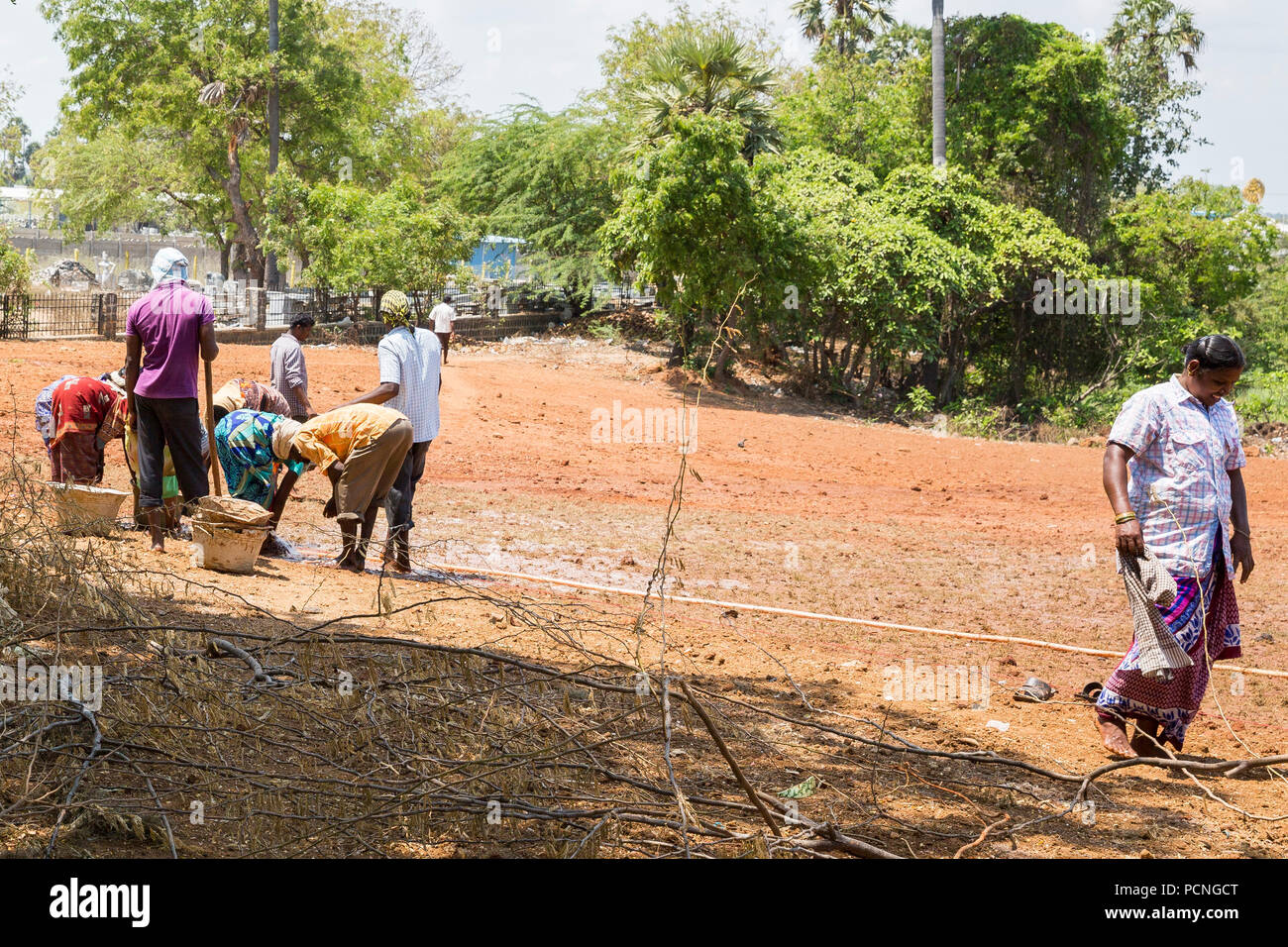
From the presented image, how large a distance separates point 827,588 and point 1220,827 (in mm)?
4596

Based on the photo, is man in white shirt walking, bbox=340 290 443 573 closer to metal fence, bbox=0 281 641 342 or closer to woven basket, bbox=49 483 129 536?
woven basket, bbox=49 483 129 536

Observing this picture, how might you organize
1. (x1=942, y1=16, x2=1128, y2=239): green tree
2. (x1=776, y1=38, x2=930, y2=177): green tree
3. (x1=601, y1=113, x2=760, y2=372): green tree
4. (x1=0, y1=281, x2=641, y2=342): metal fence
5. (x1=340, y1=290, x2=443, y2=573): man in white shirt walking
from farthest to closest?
(x1=776, y1=38, x2=930, y2=177): green tree < (x1=942, y1=16, x2=1128, y2=239): green tree < (x1=0, y1=281, x2=641, y2=342): metal fence < (x1=601, y1=113, x2=760, y2=372): green tree < (x1=340, y1=290, x2=443, y2=573): man in white shirt walking

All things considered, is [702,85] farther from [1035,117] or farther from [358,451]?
[358,451]

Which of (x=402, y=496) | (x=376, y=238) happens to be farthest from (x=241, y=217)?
(x=402, y=496)

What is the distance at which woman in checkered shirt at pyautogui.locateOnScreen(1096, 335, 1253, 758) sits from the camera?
5035mm

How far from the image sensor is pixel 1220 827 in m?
4.46

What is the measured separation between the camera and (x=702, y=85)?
932 inches

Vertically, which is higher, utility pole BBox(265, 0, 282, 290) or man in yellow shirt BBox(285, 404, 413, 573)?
utility pole BBox(265, 0, 282, 290)

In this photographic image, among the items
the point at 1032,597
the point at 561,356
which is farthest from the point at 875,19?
the point at 1032,597

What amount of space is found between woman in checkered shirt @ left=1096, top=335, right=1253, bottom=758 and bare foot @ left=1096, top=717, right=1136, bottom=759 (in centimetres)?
2

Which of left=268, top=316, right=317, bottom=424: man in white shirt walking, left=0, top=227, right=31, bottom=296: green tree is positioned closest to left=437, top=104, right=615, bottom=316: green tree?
left=0, top=227, right=31, bottom=296: green tree

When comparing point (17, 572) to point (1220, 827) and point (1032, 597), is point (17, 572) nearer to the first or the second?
point (1220, 827)

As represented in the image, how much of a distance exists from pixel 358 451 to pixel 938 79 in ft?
72.7

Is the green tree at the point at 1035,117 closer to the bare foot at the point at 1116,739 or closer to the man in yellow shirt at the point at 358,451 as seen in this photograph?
the man in yellow shirt at the point at 358,451
